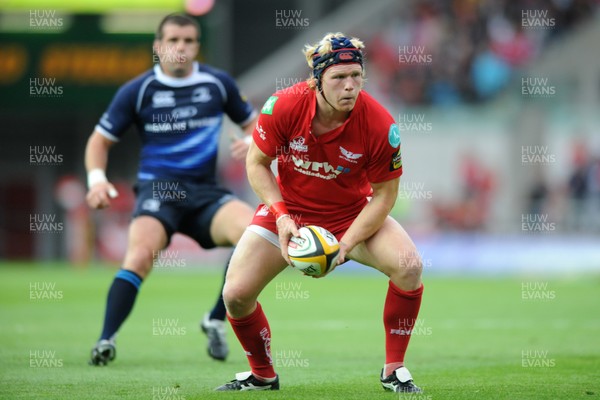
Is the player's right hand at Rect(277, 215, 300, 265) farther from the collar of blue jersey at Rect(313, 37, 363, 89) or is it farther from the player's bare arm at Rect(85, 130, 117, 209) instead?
the player's bare arm at Rect(85, 130, 117, 209)

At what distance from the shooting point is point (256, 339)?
6.61m

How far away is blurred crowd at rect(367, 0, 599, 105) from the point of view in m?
23.5

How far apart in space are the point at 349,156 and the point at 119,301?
2.69m

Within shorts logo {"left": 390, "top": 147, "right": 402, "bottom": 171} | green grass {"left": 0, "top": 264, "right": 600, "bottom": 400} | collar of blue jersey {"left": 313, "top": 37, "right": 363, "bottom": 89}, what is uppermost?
collar of blue jersey {"left": 313, "top": 37, "right": 363, "bottom": 89}

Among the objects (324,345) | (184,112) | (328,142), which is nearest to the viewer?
(328,142)

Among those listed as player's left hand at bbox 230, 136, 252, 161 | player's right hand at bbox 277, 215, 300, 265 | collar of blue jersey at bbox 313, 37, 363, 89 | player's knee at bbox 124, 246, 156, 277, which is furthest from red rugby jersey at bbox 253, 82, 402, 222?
player's knee at bbox 124, 246, 156, 277

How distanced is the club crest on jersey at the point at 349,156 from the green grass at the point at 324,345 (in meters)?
1.44

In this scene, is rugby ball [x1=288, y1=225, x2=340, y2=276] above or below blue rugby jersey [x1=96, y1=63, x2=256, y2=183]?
below

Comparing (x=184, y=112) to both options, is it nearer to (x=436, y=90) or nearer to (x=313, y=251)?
(x=313, y=251)

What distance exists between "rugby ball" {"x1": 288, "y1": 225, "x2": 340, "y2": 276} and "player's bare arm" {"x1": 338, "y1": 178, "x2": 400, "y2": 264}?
0.13 m

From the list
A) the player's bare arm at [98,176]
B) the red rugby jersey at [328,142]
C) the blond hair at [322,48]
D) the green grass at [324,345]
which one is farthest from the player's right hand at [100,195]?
the blond hair at [322,48]

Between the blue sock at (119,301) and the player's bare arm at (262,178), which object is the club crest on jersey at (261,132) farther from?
the blue sock at (119,301)

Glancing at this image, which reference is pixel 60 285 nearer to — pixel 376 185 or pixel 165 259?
pixel 165 259

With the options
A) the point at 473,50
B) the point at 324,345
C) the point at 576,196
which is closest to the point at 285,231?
the point at 324,345
